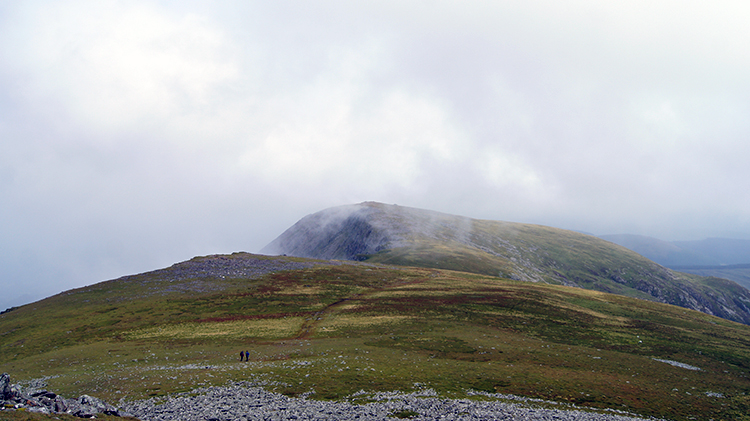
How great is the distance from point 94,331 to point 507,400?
8073cm

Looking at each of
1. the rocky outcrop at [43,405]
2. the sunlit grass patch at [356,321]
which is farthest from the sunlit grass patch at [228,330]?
the rocky outcrop at [43,405]

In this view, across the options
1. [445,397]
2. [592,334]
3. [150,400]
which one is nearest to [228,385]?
[150,400]

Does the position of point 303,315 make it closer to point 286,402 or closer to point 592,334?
point 286,402

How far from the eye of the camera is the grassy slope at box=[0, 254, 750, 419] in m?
36.7

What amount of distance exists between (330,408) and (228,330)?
153ft

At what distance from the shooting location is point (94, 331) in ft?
221

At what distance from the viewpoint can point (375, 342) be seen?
182 ft

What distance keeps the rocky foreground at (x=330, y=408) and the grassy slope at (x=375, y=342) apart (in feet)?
7.18

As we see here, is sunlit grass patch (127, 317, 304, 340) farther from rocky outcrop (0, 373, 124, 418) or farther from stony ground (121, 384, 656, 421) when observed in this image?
rocky outcrop (0, 373, 124, 418)

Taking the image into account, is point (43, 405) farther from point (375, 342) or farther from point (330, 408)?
point (375, 342)

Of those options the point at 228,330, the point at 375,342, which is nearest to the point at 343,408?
the point at 375,342

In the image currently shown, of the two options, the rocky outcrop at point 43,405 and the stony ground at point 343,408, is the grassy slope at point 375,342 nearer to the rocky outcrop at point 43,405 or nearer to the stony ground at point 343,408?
the stony ground at point 343,408

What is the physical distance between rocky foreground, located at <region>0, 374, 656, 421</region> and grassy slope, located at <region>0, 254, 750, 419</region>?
2.19m

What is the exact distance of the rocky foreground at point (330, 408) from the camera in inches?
1074
